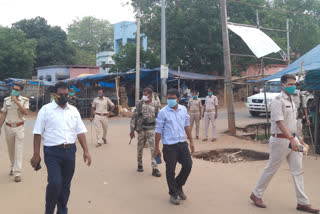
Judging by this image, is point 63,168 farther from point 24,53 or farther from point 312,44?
point 312,44

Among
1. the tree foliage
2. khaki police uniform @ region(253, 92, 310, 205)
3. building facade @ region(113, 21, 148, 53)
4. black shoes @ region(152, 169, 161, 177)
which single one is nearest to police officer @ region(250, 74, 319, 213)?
khaki police uniform @ region(253, 92, 310, 205)

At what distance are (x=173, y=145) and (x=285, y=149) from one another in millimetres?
1569

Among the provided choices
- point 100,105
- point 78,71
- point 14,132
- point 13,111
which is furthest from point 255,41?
point 78,71

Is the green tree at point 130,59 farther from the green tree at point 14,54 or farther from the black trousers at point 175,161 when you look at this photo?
the black trousers at point 175,161

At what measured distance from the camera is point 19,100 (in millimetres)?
6250

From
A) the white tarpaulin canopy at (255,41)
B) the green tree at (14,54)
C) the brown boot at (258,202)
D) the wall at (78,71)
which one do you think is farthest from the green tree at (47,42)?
the brown boot at (258,202)

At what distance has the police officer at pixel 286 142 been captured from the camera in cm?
431

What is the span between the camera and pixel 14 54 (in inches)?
1192

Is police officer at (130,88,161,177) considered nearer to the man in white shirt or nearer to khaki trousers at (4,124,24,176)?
khaki trousers at (4,124,24,176)

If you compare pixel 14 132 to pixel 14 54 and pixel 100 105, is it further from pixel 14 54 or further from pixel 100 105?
pixel 14 54

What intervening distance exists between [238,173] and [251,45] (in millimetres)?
6083

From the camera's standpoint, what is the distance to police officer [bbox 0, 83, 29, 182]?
6043mm

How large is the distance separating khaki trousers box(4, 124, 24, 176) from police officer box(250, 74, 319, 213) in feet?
14.1

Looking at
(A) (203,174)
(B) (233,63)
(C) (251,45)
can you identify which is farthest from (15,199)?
(B) (233,63)
